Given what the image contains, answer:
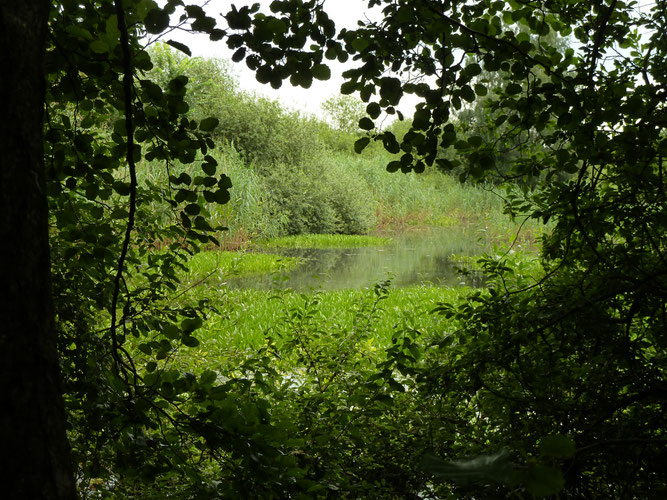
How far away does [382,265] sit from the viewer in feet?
40.5

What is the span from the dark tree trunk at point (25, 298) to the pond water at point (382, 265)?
22.9 feet

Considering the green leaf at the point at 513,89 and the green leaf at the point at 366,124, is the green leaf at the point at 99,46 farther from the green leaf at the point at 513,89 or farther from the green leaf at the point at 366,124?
the green leaf at the point at 513,89

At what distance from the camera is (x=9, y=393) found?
66 centimetres

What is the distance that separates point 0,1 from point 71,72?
84cm

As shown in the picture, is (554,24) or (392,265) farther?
(392,265)

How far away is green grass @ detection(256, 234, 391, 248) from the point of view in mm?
15636

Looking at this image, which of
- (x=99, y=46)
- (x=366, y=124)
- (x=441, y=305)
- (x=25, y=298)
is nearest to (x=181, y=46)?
(x=99, y=46)

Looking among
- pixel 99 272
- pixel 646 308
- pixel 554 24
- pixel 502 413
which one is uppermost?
pixel 554 24

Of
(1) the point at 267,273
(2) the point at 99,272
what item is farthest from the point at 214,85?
(2) the point at 99,272

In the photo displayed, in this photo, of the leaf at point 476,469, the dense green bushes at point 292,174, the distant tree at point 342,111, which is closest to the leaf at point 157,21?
the leaf at point 476,469

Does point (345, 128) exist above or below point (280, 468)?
above

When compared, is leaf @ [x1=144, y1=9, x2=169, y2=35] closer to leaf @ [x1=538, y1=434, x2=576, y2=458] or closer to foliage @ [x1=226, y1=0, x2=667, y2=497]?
foliage @ [x1=226, y1=0, x2=667, y2=497]

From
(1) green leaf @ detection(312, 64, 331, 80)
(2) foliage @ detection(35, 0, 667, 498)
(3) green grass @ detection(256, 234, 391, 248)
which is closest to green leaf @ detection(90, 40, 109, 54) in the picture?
(2) foliage @ detection(35, 0, 667, 498)

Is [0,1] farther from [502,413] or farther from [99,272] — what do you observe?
[502,413]
